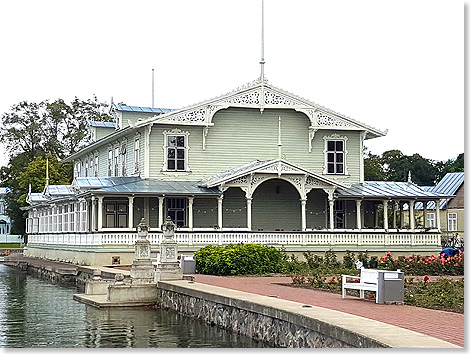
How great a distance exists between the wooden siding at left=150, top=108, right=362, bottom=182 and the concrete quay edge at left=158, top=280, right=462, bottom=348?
19.9 meters

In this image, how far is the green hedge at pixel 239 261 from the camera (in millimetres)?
26906

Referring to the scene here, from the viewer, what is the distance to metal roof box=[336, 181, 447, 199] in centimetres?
3938

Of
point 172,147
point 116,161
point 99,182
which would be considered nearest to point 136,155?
point 172,147

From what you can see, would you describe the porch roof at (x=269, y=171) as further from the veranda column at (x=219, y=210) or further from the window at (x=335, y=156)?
the window at (x=335, y=156)

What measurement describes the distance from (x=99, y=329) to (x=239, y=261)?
31.9 ft

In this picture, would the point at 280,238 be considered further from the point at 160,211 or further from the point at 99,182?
the point at 99,182

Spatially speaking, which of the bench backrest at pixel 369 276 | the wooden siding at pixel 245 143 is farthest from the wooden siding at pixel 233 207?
the bench backrest at pixel 369 276

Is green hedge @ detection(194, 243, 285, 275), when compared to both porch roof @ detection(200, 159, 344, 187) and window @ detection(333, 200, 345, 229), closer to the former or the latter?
porch roof @ detection(200, 159, 344, 187)

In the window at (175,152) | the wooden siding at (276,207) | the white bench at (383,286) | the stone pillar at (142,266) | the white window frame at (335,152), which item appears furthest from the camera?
the white window frame at (335,152)

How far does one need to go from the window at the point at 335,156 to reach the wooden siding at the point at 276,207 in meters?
2.54

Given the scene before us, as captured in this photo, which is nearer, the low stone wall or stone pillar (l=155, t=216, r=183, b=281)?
the low stone wall

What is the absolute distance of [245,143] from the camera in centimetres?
4066

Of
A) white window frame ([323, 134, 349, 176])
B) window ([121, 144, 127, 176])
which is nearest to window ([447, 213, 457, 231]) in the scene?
white window frame ([323, 134, 349, 176])

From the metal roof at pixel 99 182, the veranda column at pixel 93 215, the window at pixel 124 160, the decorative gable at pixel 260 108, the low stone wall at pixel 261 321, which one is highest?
the decorative gable at pixel 260 108
